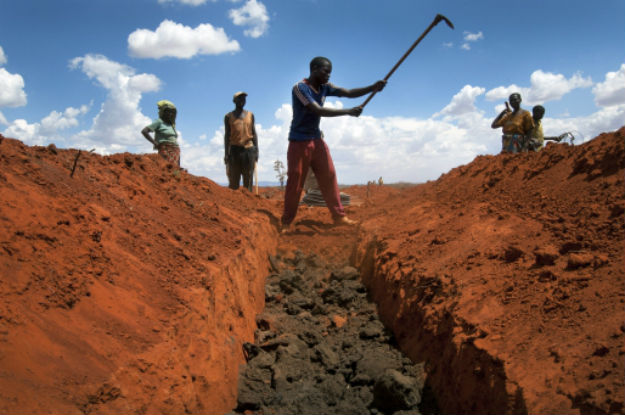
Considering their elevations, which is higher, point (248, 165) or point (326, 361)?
point (248, 165)

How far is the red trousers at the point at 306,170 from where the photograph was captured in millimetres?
5660

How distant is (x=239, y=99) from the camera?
696 cm

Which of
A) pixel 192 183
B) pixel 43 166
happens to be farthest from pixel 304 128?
pixel 43 166

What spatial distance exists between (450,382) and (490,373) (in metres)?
0.39

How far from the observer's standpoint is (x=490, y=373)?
7.58 feet

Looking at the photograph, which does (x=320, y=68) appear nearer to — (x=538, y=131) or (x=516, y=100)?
(x=516, y=100)

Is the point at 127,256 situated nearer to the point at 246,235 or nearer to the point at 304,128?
the point at 246,235

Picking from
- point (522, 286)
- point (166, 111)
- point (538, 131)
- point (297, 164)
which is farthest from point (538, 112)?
point (166, 111)

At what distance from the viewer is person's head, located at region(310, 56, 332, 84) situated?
5375 millimetres

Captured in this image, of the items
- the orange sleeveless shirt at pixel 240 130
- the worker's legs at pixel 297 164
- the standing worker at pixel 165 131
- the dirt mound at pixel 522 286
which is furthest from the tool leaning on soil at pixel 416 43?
the standing worker at pixel 165 131

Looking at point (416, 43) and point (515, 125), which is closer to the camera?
point (416, 43)

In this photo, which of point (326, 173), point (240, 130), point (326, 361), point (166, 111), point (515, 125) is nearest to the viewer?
point (326, 361)

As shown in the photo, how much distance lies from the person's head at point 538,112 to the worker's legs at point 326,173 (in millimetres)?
4272

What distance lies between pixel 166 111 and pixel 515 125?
19.1 ft
